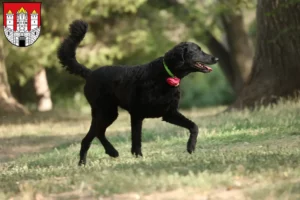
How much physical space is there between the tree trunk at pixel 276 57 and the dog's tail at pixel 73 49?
6.97 meters

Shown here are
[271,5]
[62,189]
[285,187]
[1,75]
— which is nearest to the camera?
[285,187]

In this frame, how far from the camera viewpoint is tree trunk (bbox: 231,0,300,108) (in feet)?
57.0

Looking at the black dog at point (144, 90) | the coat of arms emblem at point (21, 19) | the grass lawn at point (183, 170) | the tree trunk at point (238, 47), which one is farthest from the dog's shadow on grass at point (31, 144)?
the tree trunk at point (238, 47)

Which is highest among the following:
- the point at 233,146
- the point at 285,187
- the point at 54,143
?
→ the point at 285,187

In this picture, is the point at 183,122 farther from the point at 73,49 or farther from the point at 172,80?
the point at 73,49

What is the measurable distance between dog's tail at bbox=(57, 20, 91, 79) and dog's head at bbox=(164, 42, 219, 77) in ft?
5.26

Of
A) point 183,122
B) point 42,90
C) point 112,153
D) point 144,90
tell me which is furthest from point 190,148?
point 42,90

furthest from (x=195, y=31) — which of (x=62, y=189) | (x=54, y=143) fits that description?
(x=62, y=189)

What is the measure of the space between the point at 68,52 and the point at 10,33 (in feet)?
35.4

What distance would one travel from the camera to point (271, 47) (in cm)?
1767

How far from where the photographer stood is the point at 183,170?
7.91 metres

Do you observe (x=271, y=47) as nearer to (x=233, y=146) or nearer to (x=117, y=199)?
(x=233, y=146)

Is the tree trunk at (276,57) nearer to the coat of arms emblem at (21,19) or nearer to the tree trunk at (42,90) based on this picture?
the coat of arms emblem at (21,19)

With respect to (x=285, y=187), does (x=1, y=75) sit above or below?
below
